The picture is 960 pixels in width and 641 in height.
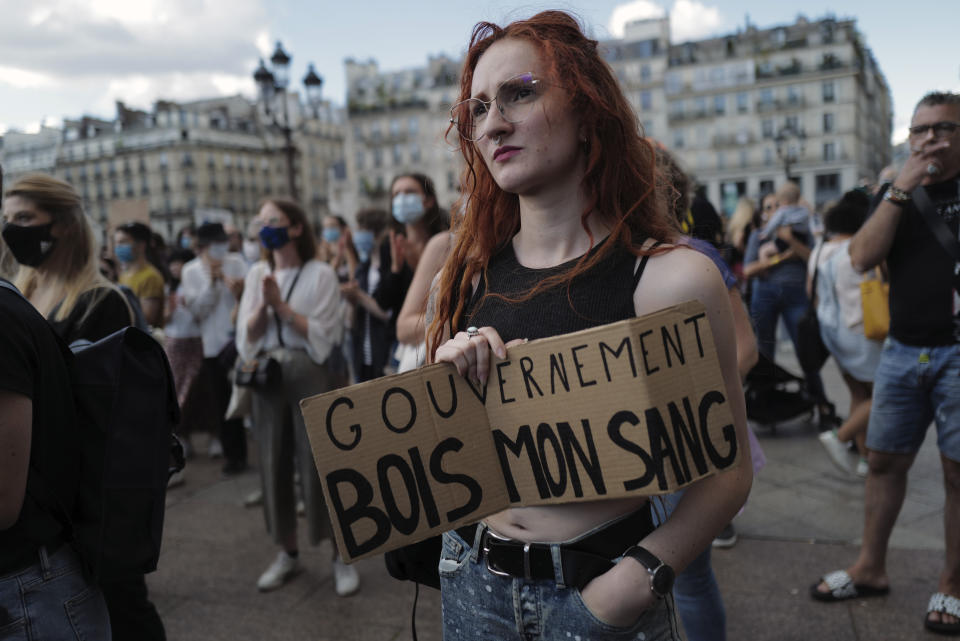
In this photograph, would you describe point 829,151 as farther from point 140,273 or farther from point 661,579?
point 661,579

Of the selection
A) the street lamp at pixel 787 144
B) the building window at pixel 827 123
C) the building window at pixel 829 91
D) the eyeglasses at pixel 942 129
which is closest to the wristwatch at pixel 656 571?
the eyeglasses at pixel 942 129

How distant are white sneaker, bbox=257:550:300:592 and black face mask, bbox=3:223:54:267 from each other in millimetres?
2087

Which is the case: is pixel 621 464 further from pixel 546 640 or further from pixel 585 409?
pixel 546 640

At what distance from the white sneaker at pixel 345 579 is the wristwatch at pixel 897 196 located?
3074mm

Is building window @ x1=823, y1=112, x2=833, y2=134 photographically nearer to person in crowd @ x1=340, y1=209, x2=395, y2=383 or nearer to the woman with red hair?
person in crowd @ x1=340, y1=209, x2=395, y2=383

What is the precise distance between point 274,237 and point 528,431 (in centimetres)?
287

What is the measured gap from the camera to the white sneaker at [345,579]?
3.75 m

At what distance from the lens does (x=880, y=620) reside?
314 centimetres

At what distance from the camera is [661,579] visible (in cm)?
134

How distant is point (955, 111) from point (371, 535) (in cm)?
287

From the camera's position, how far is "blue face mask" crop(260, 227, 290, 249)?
3930 millimetres

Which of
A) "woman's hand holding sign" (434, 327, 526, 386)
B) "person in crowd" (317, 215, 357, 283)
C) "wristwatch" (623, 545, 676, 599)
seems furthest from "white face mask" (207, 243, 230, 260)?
"wristwatch" (623, 545, 676, 599)

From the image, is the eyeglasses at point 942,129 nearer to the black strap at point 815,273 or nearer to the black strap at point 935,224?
the black strap at point 935,224

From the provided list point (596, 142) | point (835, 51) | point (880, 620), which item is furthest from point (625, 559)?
point (835, 51)
